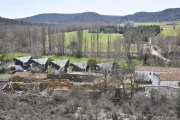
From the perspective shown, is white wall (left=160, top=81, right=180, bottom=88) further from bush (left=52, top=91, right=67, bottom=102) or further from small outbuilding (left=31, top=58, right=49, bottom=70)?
small outbuilding (left=31, top=58, right=49, bottom=70)

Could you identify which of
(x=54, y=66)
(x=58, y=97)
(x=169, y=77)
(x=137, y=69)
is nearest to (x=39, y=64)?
(x=54, y=66)

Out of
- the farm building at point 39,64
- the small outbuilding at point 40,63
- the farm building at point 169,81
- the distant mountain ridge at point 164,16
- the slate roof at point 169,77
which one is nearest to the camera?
the farm building at point 169,81

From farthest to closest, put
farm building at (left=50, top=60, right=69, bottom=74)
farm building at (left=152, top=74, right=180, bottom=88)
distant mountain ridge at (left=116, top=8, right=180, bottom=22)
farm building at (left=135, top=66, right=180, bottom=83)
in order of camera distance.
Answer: distant mountain ridge at (left=116, top=8, right=180, bottom=22) < farm building at (left=50, top=60, right=69, bottom=74) < farm building at (left=135, top=66, right=180, bottom=83) < farm building at (left=152, top=74, right=180, bottom=88)

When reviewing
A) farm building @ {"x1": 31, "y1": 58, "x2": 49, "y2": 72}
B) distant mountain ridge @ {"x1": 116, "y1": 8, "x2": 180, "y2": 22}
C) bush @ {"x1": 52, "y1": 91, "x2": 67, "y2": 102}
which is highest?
distant mountain ridge @ {"x1": 116, "y1": 8, "x2": 180, "y2": 22}

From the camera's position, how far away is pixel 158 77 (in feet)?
79.9

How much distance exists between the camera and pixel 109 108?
16.8 metres

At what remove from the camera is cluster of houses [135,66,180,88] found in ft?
77.7

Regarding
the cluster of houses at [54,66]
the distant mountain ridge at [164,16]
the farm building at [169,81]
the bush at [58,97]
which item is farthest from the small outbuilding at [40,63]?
the distant mountain ridge at [164,16]

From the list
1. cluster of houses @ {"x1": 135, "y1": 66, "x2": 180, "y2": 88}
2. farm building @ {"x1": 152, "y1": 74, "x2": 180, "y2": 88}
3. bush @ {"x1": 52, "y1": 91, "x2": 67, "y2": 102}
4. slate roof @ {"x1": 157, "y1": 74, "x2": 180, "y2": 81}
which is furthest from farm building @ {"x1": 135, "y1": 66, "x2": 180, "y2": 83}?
bush @ {"x1": 52, "y1": 91, "x2": 67, "y2": 102}

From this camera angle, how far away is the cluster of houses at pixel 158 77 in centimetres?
2367

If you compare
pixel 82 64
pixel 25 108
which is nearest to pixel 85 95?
pixel 25 108

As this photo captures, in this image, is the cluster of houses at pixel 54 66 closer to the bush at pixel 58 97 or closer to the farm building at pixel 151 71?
the farm building at pixel 151 71

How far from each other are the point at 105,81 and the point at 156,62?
835 inches

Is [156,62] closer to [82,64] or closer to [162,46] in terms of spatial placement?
[162,46]
